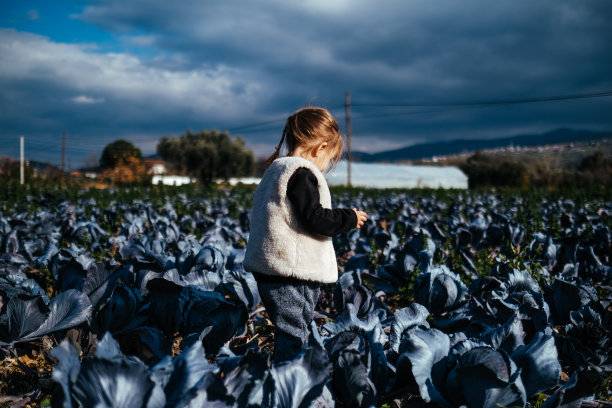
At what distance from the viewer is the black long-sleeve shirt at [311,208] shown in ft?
6.97

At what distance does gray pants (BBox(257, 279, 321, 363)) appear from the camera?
221 centimetres

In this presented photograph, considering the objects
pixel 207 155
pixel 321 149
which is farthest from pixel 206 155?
pixel 321 149

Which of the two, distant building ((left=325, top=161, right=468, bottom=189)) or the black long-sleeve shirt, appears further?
distant building ((left=325, top=161, right=468, bottom=189))

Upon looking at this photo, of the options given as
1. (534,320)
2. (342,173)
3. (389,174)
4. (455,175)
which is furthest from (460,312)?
(455,175)

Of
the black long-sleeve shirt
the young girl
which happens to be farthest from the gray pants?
the black long-sleeve shirt

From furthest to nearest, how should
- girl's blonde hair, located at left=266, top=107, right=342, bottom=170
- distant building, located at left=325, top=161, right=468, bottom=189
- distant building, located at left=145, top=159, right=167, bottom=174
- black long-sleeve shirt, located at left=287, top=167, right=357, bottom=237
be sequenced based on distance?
distant building, located at left=145, top=159, right=167, bottom=174 < distant building, located at left=325, top=161, right=468, bottom=189 < girl's blonde hair, located at left=266, top=107, right=342, bottom=170 < black long-sleeve shirt, located at left=287, top=167, right=357, bottom=237

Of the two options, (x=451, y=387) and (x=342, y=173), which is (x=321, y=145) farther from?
(x=342, y=173)

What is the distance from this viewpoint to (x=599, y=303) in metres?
2.15

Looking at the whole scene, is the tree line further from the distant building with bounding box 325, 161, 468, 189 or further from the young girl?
the young girl

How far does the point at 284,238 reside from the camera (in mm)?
2191

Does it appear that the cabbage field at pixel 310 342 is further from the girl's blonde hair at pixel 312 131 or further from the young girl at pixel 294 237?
the girl's blonde hair at pixel 312 131

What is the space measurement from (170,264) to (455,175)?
4958 cm

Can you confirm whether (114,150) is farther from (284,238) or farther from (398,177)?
(284,238)

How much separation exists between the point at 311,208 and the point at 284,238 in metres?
0.20
